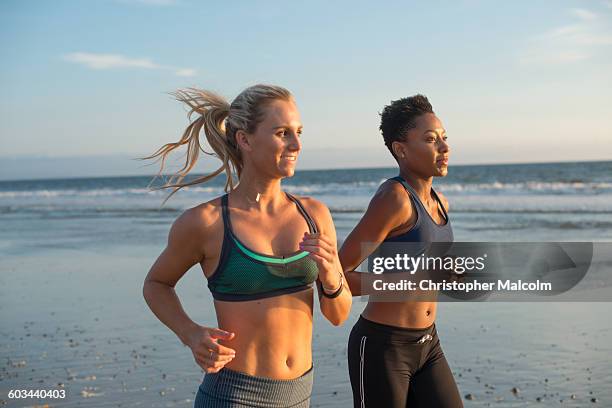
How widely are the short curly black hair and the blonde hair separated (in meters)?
1.26

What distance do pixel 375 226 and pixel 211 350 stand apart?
1417mm

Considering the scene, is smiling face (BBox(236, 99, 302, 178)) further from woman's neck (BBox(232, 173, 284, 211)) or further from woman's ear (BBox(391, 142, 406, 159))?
woman's ear (BBox(391, 142, 406, 159))

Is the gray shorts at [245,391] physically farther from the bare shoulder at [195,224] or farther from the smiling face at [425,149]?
the smiling face at [425,149]

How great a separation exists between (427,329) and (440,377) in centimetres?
24

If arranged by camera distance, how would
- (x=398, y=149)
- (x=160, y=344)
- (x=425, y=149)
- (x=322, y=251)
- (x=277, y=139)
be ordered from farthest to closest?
(x=160, y=344) → (x=398, y=149) → (x=425, y=149) → (x=277, y=139) → (x=322, y=251)

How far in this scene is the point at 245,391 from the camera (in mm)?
2764

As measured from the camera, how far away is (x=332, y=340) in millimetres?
7176

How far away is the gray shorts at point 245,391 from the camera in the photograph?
2.76 m

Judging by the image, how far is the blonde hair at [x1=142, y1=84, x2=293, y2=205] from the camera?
2930 millimetres

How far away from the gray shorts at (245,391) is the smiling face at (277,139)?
733mm

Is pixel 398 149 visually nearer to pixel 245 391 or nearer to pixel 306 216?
pixel 306 216

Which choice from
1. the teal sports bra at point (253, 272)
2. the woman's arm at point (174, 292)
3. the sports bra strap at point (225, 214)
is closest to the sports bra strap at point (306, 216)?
the teal sports bra at point (253, 272)

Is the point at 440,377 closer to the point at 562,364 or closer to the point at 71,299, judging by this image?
the point at 562,364

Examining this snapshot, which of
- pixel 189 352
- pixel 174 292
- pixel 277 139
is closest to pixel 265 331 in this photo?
→ pixel 174 292
